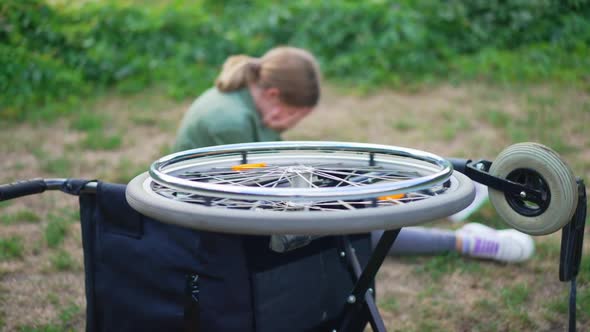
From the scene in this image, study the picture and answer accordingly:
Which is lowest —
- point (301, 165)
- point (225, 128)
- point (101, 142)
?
point (101, 142)

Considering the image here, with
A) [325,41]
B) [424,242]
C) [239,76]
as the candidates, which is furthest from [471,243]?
[325,41]

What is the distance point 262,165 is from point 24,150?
265 cm

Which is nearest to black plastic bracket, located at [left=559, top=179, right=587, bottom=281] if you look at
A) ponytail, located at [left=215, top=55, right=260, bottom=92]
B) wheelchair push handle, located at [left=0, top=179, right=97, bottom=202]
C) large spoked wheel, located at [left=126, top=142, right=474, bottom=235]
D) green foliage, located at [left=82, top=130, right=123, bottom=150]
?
large spoked wheel, located at [left=126, top=142, right=474, bottom=235]

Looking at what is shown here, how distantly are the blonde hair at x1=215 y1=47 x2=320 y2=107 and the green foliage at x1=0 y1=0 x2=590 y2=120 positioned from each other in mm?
2348

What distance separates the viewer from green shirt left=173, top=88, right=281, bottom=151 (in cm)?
245

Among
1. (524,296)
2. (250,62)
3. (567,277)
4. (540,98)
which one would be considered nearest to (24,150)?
(250,62)

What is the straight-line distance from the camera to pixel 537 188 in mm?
1406

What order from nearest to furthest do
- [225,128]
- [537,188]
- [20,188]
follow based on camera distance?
1. [537,188]
2. [20,188]
3. [225,128]

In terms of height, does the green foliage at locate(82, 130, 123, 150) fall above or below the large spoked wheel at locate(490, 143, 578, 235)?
below

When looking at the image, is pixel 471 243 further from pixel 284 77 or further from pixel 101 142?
pixel 101 142

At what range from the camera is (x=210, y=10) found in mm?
5938

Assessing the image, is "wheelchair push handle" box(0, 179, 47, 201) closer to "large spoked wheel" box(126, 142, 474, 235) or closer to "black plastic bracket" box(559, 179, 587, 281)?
"large spoked wheel" box(126, 142, 474, 235)

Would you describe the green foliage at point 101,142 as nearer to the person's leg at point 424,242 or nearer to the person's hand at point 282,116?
the person's hand at point 282,116

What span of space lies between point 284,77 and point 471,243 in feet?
3.48
